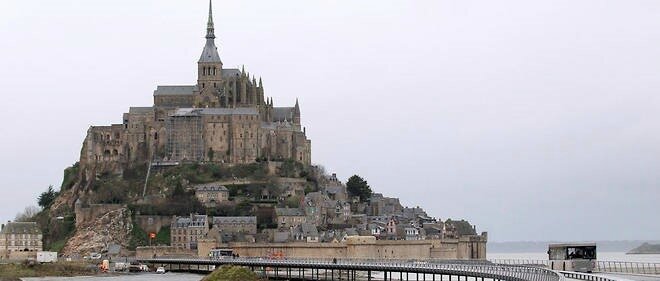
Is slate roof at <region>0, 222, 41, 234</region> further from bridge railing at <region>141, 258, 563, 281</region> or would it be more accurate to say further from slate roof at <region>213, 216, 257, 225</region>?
slate roof at <region>213, 216, 257, 225</region>

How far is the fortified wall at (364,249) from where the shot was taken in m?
141

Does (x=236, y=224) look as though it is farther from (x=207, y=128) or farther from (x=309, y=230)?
(x=207, y=128)

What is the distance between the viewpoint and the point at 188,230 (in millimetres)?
148625

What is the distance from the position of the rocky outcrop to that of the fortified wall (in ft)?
49.7

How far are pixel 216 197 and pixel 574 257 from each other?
7810 centimetres

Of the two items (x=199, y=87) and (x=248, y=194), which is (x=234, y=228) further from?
(x=199, y=87)

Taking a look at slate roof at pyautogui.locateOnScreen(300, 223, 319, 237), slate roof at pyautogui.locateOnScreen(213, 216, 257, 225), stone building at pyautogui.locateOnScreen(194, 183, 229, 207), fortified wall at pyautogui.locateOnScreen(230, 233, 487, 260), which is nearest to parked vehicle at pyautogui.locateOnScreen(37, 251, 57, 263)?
slate roof at pyautogui.locateOnScreen(213, 216, 257, 225)

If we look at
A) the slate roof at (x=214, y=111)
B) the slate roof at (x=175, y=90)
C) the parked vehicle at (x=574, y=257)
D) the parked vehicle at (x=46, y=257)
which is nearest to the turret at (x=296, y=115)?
the slate roof at (x=214, y=111)

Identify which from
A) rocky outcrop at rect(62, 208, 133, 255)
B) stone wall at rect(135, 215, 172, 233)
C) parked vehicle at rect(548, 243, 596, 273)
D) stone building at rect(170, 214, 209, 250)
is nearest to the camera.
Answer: parked vehicle at rect(548, 243, 596, 273)

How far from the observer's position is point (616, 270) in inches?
3152

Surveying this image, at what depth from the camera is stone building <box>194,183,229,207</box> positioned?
15391cm

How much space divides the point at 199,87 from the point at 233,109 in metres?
8.11

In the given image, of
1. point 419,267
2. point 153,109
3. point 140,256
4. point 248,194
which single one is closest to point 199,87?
point 153,109

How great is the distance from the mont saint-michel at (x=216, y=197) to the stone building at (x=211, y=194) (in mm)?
117
